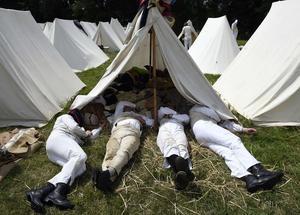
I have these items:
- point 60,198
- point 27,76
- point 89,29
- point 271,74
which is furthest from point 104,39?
point 60,198

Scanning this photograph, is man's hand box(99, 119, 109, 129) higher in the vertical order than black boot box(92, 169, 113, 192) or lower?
lower

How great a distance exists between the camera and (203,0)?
2567 cm

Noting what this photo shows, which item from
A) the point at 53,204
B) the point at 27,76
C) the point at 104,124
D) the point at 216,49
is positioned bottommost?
the point at 216,49

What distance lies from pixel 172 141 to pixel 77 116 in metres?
1.16

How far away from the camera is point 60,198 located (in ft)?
9.17

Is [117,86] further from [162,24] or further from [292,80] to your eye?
[292,80]

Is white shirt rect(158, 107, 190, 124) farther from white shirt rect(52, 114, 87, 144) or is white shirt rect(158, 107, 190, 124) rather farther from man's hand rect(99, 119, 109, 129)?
white shirt rect(52, 114, 87, 144)

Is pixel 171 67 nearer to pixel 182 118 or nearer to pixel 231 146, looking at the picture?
pixel 182 118

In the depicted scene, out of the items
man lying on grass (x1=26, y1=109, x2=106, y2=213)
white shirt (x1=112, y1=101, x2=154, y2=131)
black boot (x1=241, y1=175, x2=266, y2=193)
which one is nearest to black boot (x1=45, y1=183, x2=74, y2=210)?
man lying on grass (x1=26, y1=109, x2=106, y2=213)

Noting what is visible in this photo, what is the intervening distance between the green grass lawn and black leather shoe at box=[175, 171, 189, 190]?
0.08 metres

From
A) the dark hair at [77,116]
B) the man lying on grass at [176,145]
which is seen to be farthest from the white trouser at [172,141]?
the dark hair at [77,116]

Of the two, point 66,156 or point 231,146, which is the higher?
point 231,146

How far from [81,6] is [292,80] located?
24.7 m

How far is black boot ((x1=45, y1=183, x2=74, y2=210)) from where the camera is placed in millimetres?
Answer: 2750
